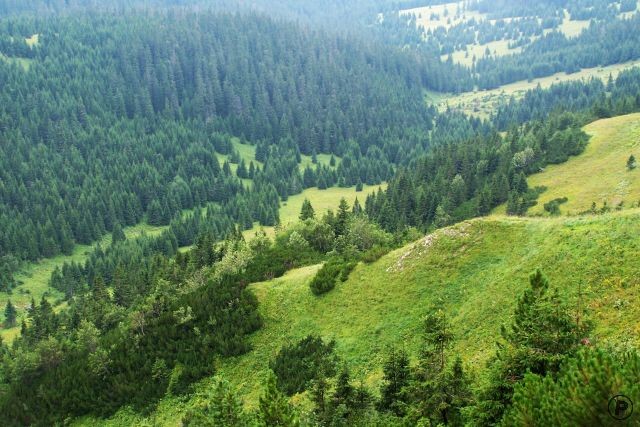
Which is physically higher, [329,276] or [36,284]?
[329,276]

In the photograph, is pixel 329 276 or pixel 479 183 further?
pixel 479 183

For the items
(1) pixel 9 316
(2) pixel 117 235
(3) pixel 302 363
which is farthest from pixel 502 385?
(2) pixel 117 235

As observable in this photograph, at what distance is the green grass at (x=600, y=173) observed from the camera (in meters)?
106

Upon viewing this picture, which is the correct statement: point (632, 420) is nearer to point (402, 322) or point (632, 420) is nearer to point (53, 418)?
point (402, 322)

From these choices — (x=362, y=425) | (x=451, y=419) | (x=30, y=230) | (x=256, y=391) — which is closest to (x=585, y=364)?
(x=451, y=419)

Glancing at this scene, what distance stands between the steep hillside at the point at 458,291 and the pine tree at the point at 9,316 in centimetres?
8170

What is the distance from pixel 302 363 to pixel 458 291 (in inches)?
741

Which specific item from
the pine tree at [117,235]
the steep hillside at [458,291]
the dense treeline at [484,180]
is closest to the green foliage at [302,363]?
the steep hillside at [458,291]

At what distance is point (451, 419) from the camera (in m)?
32.4

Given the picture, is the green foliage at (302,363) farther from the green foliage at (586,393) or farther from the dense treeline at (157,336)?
the green foliage at (586,393)

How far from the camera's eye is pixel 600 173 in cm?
11981

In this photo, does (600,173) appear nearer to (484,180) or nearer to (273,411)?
(484,180)

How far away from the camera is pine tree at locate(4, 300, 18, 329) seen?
132 m

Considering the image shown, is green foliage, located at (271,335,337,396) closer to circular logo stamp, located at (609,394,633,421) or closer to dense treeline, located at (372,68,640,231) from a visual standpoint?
circular logo stamp, located at (609,394,633,421)
